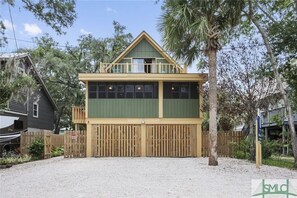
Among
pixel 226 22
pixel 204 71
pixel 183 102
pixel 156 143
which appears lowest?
pixel 156 143

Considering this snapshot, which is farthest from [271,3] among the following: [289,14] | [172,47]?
[172,47]

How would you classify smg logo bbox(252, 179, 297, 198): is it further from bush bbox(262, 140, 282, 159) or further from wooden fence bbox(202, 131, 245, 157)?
wooden fence bbox(202, 131, 245, 157)

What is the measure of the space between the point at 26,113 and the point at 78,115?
515 centimetres

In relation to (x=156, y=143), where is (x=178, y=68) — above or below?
above

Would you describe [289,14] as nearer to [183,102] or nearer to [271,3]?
[271,3]

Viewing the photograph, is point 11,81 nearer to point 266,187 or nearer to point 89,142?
point 89,142

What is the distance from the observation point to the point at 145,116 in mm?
22562

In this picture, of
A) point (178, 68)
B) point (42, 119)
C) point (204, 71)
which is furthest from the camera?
point (42, 119)

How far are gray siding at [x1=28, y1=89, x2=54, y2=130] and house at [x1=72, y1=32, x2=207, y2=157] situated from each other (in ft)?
24.8

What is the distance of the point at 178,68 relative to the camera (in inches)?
947

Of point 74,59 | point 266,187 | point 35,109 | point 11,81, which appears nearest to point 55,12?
point 11,81

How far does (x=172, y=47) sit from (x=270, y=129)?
21.4 m

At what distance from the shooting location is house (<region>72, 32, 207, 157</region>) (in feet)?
73.4

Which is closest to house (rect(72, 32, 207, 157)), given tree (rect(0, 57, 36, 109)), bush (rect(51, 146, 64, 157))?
bush (rect(51, 146, 64, 157))
